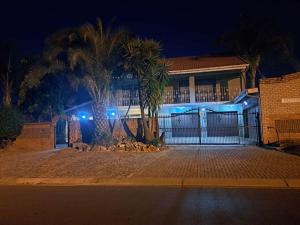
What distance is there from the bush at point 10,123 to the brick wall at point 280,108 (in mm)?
14774

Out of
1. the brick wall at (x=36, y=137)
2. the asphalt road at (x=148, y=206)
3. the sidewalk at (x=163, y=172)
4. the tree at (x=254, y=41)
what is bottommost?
the asphalt road at (x=148, y=206)

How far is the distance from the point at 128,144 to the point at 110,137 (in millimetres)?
1420

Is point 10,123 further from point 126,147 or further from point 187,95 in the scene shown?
point 187,95

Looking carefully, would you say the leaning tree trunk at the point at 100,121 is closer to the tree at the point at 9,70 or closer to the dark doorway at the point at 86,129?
the dark doorway at the point at 86,129

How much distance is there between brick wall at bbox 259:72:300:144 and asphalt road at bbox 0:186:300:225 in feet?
35.3

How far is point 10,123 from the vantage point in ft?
68.1

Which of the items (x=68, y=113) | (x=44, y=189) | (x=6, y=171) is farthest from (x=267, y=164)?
(x=68, y=113)

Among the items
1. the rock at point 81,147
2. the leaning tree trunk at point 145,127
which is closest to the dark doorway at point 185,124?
the leaning tree trunk at point 145,127

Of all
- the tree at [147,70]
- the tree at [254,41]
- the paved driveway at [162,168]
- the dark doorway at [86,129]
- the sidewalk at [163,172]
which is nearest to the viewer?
the sidewalk at [163,172]

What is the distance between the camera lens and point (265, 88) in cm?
1841

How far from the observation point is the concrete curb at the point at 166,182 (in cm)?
882

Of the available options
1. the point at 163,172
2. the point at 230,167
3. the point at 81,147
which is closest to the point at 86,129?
the point at 81,147

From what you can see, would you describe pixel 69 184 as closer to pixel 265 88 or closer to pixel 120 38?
pixel 120 38

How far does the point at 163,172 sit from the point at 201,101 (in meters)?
17.2
